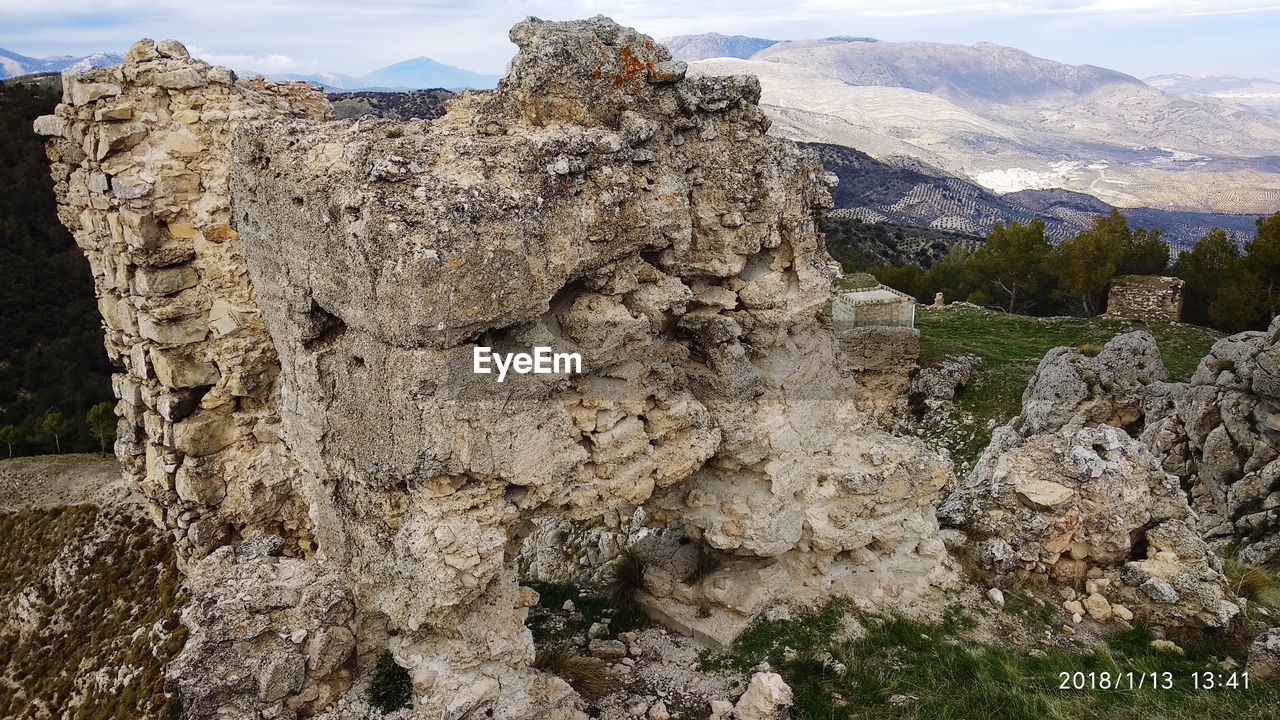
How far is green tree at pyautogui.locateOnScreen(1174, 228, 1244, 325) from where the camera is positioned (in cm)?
2878

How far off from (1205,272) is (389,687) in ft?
109

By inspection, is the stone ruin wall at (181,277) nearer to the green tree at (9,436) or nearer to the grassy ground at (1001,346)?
the grassy ground at (1001,346)

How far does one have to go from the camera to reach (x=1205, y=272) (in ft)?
95.8

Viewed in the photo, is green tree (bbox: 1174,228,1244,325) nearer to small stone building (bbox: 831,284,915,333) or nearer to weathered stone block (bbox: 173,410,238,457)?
small stone building (bbox: 831,284,915,333)

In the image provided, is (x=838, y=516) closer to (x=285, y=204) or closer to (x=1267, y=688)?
(x=1267, y=688)

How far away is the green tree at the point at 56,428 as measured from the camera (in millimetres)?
19875

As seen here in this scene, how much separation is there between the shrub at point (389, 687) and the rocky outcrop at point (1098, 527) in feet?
20.3

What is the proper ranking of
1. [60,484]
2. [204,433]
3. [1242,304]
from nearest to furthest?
[204,433] → [60,484] → [1242,304]

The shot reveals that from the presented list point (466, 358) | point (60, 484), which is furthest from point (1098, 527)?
point (60, 484)

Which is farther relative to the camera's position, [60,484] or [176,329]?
[60,484]

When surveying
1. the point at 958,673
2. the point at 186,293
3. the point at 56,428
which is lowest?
the point at 56,428

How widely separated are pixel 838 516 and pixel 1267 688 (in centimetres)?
392

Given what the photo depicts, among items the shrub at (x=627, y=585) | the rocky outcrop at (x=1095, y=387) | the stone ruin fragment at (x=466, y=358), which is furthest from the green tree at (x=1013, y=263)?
the shrub at (x=627, y=585)

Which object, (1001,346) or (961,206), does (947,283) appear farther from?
(961,206)
